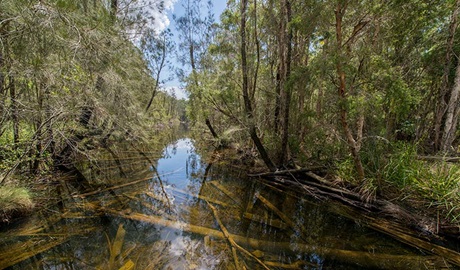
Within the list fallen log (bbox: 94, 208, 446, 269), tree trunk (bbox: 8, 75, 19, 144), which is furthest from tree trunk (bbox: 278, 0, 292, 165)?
tree trunk (bbox: 8, 75, 19, 144)

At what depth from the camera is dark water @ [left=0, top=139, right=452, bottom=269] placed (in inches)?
127

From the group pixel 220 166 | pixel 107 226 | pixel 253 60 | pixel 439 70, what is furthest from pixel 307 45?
pixel 107 226

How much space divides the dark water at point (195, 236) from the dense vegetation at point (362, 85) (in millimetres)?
1542

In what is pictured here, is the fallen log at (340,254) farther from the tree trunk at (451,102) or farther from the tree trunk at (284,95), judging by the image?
the tree trunk at (451,102)

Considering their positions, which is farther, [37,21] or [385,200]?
[385,200]

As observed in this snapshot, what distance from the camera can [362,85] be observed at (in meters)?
4.55

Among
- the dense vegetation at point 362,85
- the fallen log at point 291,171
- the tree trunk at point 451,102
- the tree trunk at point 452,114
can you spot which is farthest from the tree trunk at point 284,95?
the tree trunk at point 452,114

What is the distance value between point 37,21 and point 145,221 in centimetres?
400

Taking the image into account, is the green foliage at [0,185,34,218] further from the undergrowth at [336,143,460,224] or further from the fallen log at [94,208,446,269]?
the undergrowth at [336,143,460,224]

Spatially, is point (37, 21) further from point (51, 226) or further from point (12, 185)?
point (51, 226)

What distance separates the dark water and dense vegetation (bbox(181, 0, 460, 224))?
154cm

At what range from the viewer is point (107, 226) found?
13.4 feet

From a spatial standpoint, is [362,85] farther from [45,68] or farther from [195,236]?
[45,68]

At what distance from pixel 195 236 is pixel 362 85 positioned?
503 cm
